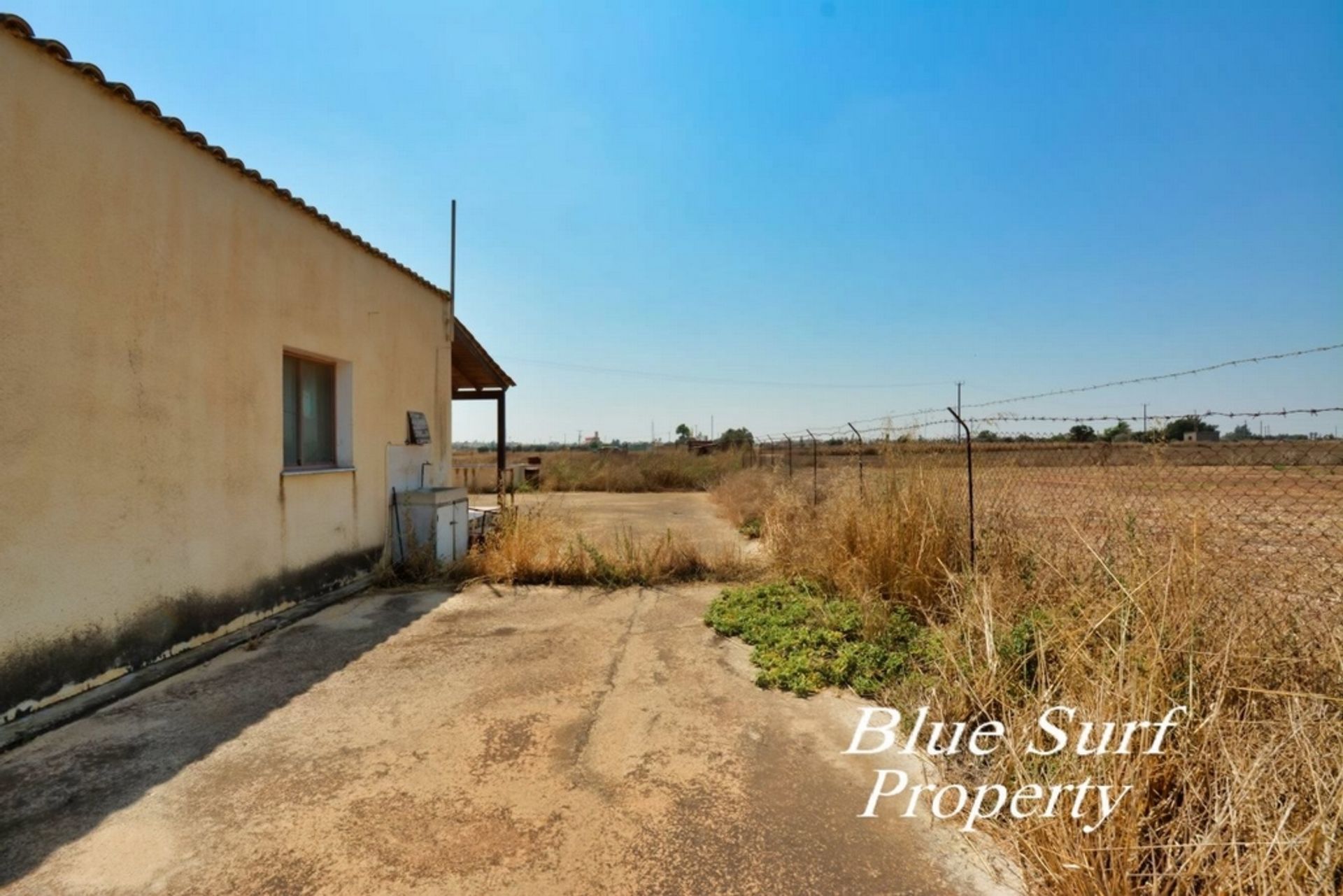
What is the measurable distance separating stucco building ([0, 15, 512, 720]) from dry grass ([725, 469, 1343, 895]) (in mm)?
4785

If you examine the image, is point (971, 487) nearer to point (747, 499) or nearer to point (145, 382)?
point (145, 382)

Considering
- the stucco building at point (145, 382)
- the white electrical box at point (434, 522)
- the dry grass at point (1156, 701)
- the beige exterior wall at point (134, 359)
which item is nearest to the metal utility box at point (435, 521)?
the white electrical box at point (434, 522)

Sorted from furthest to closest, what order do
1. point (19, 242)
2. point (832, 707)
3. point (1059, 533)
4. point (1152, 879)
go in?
1. point (1059, 533)
2. point (832, 707)
3. point (19, 242)
4. point (1152, 879)

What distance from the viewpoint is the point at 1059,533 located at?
395 cm

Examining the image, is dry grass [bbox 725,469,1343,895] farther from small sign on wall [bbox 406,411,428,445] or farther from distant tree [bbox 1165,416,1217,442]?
small sign on wall [bbox 406,411,428,445]

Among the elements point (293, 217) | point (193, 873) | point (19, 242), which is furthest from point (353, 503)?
point (193, 873)

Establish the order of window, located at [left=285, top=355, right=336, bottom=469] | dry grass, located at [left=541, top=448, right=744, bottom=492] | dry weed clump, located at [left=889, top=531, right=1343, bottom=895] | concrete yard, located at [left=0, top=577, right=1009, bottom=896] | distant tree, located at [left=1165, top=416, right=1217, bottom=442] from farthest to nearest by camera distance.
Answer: dry grass, located at [left=541, top=448, right=744, bottom=492] < window, located at [left=285, top=355, right=336, bottom=469] < distant tree, located at [left=1165, top=416, right=1217, bottom=442] < concrete yard, located at [left=0, top=577, right=1009, bottom=896] < dry weed clump, located at [left=889, top=531, right=1343, bottom=895]

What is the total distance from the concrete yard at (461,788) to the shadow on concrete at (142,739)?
13mm

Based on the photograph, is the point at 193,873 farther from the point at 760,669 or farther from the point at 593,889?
the point at 760,669

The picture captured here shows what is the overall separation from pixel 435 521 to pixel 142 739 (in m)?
3.98

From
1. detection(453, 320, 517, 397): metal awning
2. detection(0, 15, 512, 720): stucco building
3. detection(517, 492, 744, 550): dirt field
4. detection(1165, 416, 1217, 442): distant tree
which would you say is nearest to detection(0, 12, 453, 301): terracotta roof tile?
detection(0, 15, 512, 720): stucco building

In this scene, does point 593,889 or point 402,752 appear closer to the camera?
point 593,889

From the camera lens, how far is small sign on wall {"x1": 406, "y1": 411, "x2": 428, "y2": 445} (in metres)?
7.64

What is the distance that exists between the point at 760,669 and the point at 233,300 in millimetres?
4871
